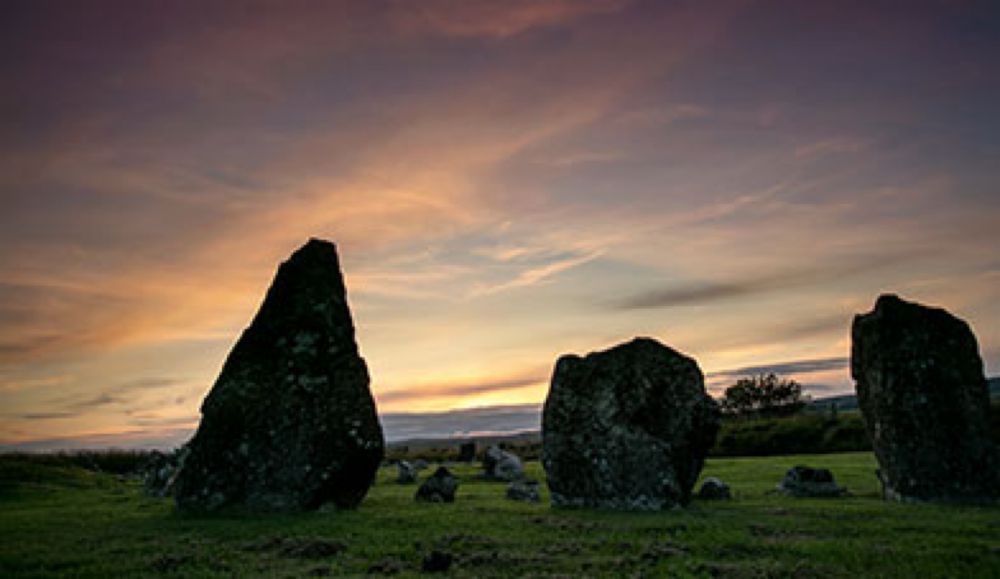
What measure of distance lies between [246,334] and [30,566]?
845 centimetres

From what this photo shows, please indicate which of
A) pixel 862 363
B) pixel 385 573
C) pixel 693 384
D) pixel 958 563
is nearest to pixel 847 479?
pixel 862 363

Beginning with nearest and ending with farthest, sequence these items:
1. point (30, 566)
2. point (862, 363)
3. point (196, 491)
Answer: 1. point (30, 566)
2. point (196, 491)
3. point (862, 363)

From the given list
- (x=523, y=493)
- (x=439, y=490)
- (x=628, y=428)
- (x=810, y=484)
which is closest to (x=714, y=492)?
(x=810, y=484)

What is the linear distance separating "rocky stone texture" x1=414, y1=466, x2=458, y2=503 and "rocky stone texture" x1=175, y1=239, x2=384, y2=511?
2949 millimetres

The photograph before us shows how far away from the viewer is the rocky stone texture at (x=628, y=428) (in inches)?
691

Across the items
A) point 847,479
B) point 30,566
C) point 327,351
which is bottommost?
point 847,479

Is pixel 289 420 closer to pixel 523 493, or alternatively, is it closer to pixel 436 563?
pixel 523 493

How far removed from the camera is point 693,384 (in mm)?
18656

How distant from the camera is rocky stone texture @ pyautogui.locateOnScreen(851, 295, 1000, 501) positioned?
59.6ft

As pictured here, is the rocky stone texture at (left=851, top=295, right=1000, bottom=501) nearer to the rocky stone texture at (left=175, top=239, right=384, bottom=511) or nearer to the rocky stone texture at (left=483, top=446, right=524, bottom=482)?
the rocky stone texture at (left=175, top=239, right=384, bottom=511)

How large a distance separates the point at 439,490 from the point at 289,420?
17.9ft

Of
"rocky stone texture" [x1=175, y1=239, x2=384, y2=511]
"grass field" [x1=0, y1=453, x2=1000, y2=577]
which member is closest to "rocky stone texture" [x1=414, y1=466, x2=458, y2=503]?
"grass field" [x1=0, y1=453, x2=1000, y2=577]

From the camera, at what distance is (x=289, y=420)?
675 inches

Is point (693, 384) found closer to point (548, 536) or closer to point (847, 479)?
point (548, 536)
